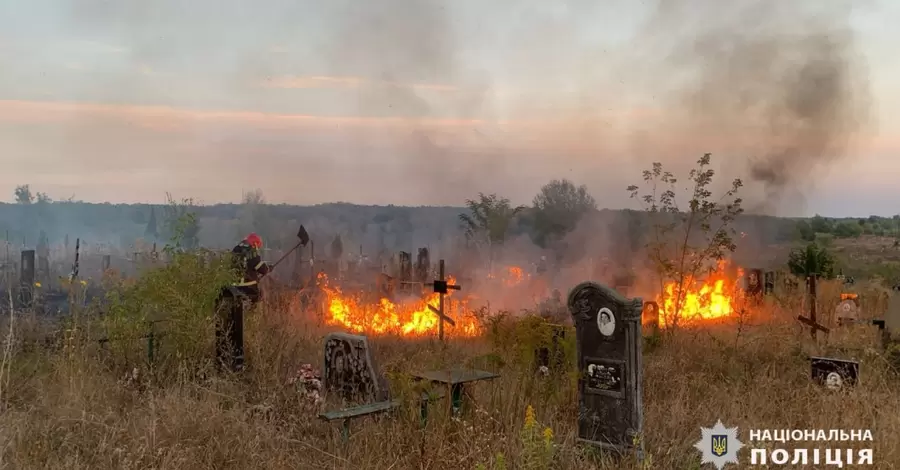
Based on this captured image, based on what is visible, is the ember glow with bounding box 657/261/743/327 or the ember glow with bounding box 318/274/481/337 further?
the ember glow with bounding box 657/261/743/327

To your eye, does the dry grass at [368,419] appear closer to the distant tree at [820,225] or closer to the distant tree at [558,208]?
A: the distant tree at [558,208]

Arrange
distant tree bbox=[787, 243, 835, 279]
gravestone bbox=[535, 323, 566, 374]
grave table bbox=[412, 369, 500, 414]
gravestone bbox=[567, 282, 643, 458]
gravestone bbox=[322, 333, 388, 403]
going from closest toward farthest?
gravestone bbox=[567, 282, 643, 458] < grave table bbox=[412, 369, 500, 414] < gravestone bbox=[322, 333, 388, 403] < gravestone bbox=[535, 323, 566, 374] < distant tree bbox=[787, 243, 835, 279]

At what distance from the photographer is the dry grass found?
5934 millimetres

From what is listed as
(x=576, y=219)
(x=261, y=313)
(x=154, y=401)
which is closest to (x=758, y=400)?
(x=154, y=401)

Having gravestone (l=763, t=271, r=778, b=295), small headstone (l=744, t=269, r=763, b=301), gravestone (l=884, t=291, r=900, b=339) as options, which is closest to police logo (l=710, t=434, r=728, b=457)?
gravestone (l=884, t=291, r=900, b=339)

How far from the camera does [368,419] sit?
22.4 feet

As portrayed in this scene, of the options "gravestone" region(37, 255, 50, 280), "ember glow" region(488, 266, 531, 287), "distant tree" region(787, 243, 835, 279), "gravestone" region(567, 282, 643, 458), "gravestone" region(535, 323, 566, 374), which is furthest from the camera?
"distant tree" region(787, 243, 835, 279)

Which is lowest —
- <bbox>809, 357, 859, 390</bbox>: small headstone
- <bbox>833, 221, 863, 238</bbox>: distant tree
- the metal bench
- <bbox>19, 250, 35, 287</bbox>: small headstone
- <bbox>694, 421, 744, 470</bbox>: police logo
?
<bbox>694, 421, 744, 470</bbox>: police logo

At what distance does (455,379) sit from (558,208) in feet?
77.5

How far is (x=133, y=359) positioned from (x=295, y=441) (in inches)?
146

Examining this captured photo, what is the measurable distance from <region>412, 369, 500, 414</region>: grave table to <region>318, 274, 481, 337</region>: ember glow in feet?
15.6

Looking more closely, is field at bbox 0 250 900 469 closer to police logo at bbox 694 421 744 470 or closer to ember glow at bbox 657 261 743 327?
police logo at bbox 694 421 744 470

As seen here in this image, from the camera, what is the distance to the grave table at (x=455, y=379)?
6.66 meters

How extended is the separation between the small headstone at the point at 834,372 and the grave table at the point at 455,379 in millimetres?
4002
